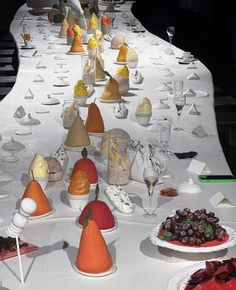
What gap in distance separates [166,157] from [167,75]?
2.14 m

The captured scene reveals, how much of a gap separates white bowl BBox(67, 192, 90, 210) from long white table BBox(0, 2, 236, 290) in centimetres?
3

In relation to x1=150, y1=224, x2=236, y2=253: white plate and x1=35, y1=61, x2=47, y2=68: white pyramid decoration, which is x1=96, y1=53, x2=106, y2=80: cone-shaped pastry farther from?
x1=150, y1=224, x2=236, y2=253: white plate

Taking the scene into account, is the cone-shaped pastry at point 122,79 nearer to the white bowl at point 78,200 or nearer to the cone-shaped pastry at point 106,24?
the white bowl at point 78,200

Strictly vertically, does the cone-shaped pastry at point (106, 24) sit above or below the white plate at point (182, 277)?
below

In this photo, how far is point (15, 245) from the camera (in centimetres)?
248

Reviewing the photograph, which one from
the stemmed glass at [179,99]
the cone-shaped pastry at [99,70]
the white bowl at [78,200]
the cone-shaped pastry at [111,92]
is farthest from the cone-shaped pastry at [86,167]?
the cone-shaped pastry at [99,70]

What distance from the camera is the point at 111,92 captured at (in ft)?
15.2

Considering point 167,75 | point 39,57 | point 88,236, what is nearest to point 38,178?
point 88,236

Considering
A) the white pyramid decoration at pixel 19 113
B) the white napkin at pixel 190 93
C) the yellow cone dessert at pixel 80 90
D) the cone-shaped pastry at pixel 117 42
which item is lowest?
the cone-shaped pastry at pixel 117 42

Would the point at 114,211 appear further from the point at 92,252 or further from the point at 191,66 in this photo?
the point at 191,66

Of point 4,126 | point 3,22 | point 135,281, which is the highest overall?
point 135,281

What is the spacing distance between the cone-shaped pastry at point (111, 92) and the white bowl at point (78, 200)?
1.79 m

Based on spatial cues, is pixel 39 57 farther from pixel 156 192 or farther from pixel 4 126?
pixel 156 192

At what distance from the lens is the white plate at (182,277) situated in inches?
85.2
